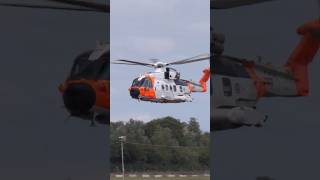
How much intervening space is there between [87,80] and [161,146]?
22.4 metres

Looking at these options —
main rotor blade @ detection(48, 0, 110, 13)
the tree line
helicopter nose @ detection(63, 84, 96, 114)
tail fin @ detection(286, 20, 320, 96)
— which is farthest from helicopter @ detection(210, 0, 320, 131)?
the tree line

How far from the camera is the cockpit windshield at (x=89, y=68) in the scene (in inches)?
358

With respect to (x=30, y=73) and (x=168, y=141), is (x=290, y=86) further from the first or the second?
(x=168, y=141)

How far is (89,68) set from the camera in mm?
9359

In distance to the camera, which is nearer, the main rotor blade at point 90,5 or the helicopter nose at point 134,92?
the main rotor blade at point 90,5

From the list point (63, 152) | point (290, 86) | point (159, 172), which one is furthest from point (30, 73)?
point (159, 172)

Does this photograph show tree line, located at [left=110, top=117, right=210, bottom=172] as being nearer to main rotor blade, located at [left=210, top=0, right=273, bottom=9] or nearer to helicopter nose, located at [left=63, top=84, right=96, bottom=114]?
helicopter nose, located at [left=63, top=84, right=96, bottom=114]

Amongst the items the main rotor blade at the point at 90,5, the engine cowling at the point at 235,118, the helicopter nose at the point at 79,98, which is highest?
the main rotor blade at the point at 90,5

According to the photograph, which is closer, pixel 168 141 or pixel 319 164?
pixel 319 164

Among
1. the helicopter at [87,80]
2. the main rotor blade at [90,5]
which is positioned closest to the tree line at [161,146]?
the helicopter at [87,80]

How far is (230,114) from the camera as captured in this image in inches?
369

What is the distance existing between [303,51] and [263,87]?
0.84 meters

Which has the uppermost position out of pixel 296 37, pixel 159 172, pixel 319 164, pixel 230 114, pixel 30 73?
pixel 296 37

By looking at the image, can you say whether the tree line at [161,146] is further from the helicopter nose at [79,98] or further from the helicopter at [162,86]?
the helicopter nose at [79,98]
